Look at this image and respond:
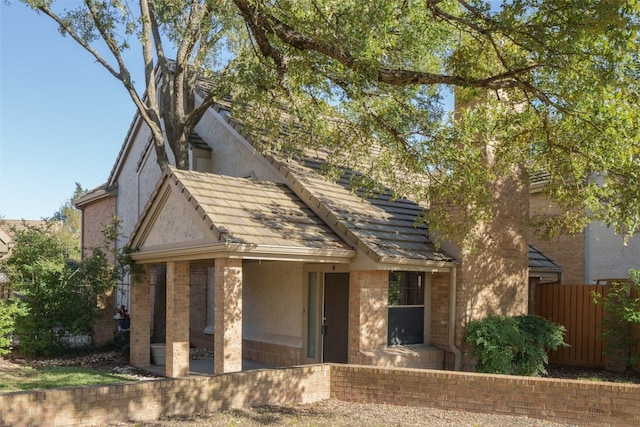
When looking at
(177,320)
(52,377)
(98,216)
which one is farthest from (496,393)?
(98,216)

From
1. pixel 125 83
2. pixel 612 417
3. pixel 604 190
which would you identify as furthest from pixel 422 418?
pixel 125 83

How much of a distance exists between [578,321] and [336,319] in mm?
6589

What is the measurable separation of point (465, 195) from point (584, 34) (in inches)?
180

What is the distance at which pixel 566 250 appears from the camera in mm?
21984

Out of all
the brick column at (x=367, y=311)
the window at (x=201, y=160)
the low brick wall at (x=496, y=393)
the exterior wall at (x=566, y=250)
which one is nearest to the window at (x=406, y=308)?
the brick column at (x=367, y=311)

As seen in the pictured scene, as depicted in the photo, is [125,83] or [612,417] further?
[125,83]

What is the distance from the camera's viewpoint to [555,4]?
8.70 m

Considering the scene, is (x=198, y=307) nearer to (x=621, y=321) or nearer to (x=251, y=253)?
(x=251, y=253)

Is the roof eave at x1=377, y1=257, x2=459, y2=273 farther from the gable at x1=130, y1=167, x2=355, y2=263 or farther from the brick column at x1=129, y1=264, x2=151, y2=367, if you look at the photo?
the brick column at x1=129, y1=264, x2=151, y2=367

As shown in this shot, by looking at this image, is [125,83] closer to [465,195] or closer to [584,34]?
[465,195]

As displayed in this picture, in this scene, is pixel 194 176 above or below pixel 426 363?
above

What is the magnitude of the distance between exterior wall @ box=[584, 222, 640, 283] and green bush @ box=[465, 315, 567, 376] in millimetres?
7246

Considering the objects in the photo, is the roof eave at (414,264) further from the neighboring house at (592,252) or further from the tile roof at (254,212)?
the neighboring house at (592,252)

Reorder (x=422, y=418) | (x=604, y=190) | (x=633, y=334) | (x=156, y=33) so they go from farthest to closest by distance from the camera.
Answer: (x=156, y=33) < (x=633, y=334) < (x=604, y=190) < (x=422, y=418)
